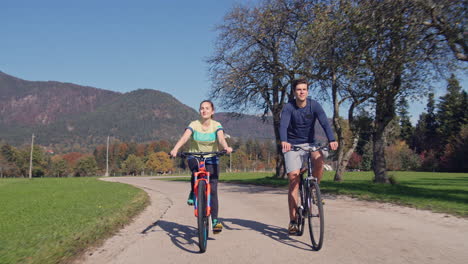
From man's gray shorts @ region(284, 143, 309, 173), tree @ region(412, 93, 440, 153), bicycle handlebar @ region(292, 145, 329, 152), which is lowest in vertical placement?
man's gray shorts @ region(284, 143, 309, 173)

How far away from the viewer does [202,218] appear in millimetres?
4922

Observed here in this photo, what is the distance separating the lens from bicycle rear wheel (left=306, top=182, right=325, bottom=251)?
15.4 feet

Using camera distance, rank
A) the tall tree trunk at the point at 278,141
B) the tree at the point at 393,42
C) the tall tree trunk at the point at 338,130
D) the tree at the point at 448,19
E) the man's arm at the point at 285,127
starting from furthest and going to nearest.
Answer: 1. the tall tree trunk at the point at 278,141
2. the tall tree trunk at the point at 338,130
3. the tree at the point at 393,42
4. the tree at the point at 448,19
5. the man's arm at the point at 285,127

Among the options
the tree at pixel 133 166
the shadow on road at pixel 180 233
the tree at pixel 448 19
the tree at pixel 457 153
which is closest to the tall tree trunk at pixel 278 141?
the tree at pixel 448 19

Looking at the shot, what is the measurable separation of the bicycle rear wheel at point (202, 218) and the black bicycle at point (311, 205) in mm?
1322

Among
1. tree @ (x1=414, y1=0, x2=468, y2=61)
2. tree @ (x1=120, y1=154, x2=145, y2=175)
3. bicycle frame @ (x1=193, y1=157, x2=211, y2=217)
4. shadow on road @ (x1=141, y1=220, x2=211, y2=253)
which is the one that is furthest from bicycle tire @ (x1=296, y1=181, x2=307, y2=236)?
tree @ (x1=120, y1=154, x2=145, y2=175)

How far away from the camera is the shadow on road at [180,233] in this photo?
17.1ft

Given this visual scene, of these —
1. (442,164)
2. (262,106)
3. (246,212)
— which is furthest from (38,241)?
(442,164)

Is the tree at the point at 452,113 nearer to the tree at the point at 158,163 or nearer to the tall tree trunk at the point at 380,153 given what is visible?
the tall tree trunk at the point at 380,153

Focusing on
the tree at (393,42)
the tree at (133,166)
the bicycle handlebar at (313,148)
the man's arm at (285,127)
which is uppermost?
the tree at (393,42)

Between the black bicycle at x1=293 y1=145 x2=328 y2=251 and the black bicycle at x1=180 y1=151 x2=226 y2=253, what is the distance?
1207 millimetres

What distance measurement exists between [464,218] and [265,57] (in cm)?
1586

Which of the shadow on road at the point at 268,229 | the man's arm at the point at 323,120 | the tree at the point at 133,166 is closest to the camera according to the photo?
the shadow on road at the point at 268,229

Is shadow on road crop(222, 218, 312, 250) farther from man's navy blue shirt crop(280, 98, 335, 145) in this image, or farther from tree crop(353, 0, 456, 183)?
tree crop(353, 0, 456, 183)
